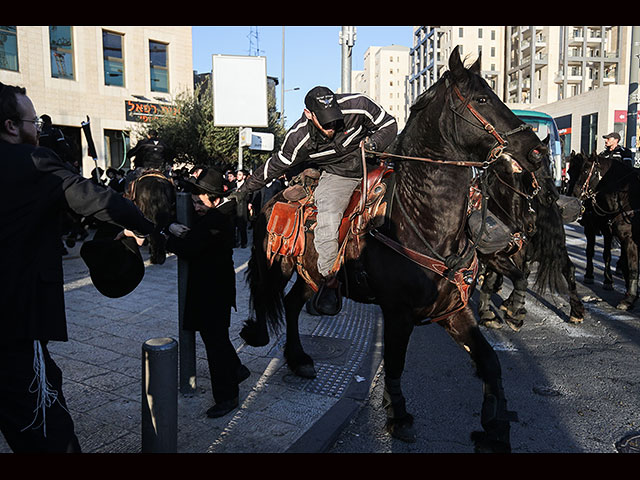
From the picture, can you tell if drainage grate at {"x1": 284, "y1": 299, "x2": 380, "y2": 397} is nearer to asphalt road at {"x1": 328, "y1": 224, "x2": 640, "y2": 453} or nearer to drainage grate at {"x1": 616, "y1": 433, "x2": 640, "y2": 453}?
asphalt road at {"x1": 328, "y1": 224, "x2": 640, "y2": 453}

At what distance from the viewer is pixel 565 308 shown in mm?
7395

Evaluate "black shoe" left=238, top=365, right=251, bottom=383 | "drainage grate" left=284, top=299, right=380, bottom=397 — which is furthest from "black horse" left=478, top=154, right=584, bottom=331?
"black shoe" left=238, top=365, right=251, bottom=383

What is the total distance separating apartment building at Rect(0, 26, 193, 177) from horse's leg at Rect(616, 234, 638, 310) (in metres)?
18.2

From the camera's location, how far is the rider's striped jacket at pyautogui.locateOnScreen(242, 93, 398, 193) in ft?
14.1

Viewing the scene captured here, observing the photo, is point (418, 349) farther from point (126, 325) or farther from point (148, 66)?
point (148, 66)

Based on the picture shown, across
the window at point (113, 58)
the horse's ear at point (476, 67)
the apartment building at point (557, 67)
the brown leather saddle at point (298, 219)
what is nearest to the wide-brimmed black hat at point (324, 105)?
the brown leather saddle at point (298, 219)

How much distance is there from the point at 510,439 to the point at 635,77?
12700mm

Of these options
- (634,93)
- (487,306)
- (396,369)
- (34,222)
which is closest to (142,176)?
(487,306)

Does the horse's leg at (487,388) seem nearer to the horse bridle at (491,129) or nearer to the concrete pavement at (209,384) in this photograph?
the concrete pavement at (209,384)

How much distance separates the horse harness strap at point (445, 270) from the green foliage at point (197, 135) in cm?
1748

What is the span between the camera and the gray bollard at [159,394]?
2662mm

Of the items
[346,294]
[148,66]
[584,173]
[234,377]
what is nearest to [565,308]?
[584,173]

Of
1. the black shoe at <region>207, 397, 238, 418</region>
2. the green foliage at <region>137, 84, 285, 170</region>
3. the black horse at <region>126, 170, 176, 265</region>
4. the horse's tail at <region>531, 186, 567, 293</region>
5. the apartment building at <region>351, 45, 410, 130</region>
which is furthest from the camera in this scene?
the apartment building at <region>351, 45, 410, 130</region>
